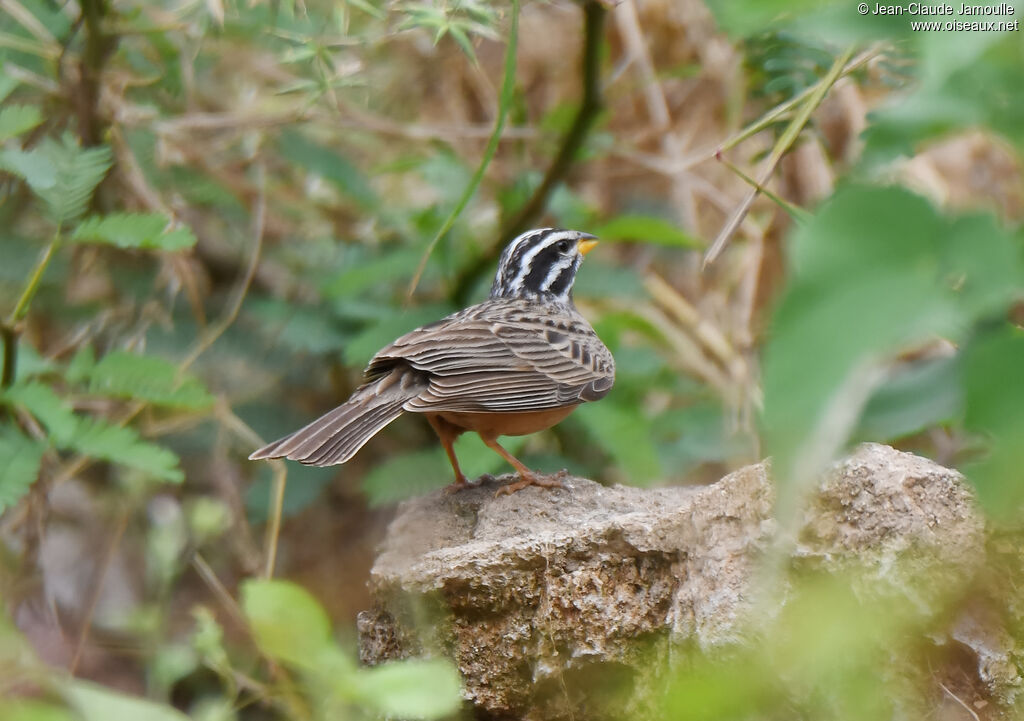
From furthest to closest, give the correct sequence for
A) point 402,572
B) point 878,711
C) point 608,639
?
point 402,572 → point 608,639 → point 878,711

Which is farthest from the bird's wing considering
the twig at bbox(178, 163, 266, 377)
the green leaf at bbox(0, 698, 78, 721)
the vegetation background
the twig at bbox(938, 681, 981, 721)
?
the green leaf at bbox(0, 698, 78, 721)

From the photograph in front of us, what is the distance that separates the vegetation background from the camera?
12.8 feet

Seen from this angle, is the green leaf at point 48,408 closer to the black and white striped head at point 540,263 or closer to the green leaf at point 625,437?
the black and white striped head at point 540,263

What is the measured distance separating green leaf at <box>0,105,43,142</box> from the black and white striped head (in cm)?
258

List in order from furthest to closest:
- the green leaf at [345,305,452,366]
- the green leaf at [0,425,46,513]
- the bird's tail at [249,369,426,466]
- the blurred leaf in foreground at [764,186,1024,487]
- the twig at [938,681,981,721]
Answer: the green leaf at [345,305,452,366], the green leaf at [0,425,46,513], the bird's tail at [249,369,426,466], the twig at [938,681,981,721], the blurred leaf in foreground at [764,186,1024,487]

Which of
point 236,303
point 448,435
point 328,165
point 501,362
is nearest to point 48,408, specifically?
point 448,435

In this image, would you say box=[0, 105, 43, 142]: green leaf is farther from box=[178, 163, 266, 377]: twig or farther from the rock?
the rock

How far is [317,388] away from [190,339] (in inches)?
36.0

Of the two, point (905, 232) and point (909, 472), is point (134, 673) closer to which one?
point (909, 472)

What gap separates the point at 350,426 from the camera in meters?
4.51

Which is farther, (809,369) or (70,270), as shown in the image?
(70,270)

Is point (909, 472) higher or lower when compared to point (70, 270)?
higher

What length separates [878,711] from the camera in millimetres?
1162

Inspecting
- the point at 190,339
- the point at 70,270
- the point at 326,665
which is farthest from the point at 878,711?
the point at 70,270
